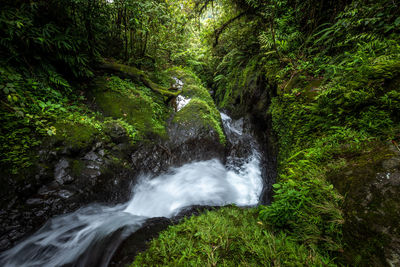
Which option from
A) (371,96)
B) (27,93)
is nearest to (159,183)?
(27,93)

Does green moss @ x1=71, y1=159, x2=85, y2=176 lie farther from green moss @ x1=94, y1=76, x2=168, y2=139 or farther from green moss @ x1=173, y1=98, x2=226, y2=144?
green moss @ x1=173, y1=98, x2=226, y2=144

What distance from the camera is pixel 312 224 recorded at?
4.90 feet

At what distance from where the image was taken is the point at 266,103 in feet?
18.6

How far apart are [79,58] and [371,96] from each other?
5.90 m

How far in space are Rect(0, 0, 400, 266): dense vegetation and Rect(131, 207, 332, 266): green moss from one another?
12 millimetres

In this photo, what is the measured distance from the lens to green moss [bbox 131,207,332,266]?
138 centimetres

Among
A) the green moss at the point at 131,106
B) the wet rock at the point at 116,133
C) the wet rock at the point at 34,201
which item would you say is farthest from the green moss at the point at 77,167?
the green moss at the point at 131,106

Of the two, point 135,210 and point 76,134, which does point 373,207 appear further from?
point 76,134

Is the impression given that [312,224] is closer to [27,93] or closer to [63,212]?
[63,212]

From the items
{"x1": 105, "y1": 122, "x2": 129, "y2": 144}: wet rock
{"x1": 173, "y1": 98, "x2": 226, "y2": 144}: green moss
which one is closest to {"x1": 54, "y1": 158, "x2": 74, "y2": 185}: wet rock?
{"x1": 105, "y1": 122, "x2": 129, "y2": 144}: wet rock

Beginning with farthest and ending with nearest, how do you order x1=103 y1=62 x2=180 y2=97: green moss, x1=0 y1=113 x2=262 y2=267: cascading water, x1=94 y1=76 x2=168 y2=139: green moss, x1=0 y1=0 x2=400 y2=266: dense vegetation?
x1=103 y1=62 x2=180 y2=97: green moss → x1=94 y1=76 x2=168 y2=139: green moss → x1=0 y1=113 x2=262 y2=267: cascading water → x1=0 y1=0 x2=400 y2=266: dense vegetation

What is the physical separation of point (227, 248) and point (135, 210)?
259 centimetres

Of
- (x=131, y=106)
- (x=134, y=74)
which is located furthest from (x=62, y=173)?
(x=134, y=74)

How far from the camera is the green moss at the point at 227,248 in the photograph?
4.52ft
